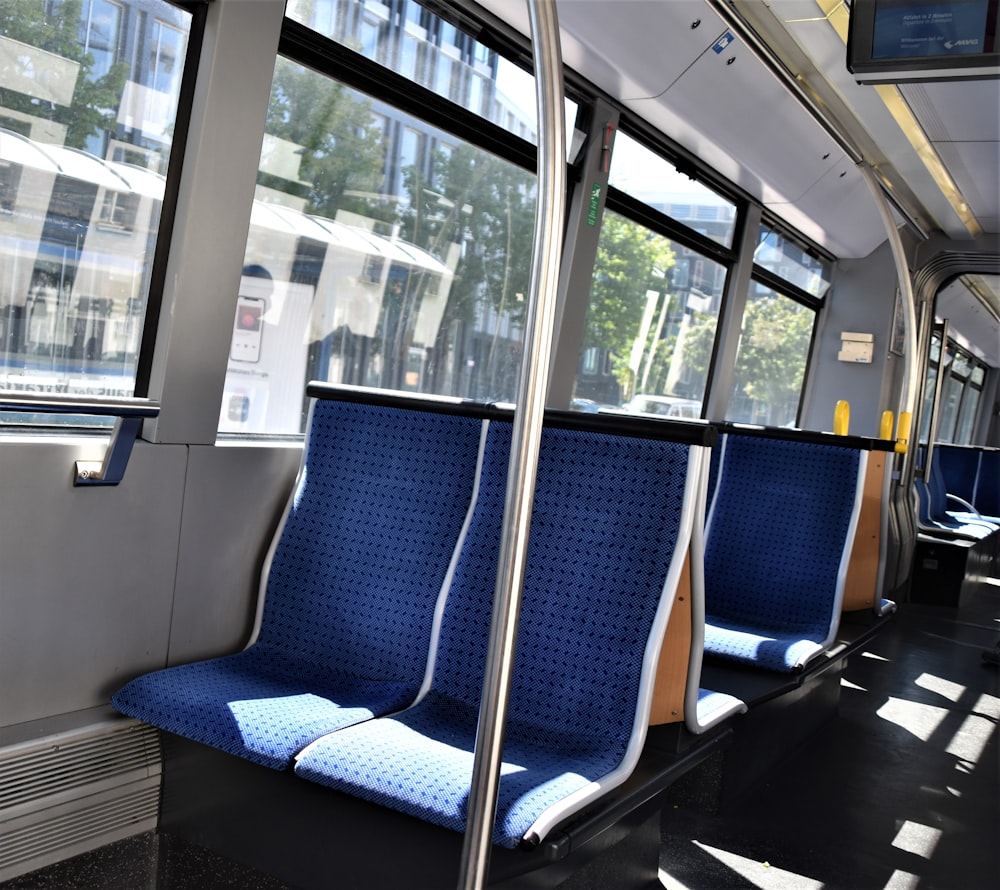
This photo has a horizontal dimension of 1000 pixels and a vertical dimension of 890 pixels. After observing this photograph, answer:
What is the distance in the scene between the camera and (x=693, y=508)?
2457 mm

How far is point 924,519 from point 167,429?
24.7ft

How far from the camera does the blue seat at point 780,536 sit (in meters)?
3.95

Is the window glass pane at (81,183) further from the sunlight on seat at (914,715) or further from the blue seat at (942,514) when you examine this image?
the blue seat at (942,514)

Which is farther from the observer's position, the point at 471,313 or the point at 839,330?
the point at 839,330

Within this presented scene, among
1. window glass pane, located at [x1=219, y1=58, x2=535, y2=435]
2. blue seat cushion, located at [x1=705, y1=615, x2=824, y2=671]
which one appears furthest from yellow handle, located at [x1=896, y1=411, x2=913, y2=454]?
window glass pane, located at [x1=219, y1=58, x2=535, y2=435]

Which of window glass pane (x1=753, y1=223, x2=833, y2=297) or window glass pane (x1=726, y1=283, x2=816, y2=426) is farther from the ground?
window glass pane (x1=753, y1=223, x2=833, y2=297)

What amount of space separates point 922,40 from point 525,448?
271 centimetres

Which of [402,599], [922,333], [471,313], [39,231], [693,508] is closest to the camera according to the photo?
[693,508]

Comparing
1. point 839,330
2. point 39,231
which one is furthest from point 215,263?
point 839,330

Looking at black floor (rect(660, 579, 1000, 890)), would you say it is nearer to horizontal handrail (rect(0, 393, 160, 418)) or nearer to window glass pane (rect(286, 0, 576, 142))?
horizontal handrail (rect(0, 393, 160, 418))

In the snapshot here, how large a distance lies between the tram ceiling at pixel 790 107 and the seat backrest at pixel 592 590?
2.06 metres

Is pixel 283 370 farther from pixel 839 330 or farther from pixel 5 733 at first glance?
pixel 839 330

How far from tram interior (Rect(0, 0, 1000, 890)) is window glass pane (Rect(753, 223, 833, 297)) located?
243cm

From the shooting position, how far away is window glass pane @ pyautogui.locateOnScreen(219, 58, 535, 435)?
3.29 metres
